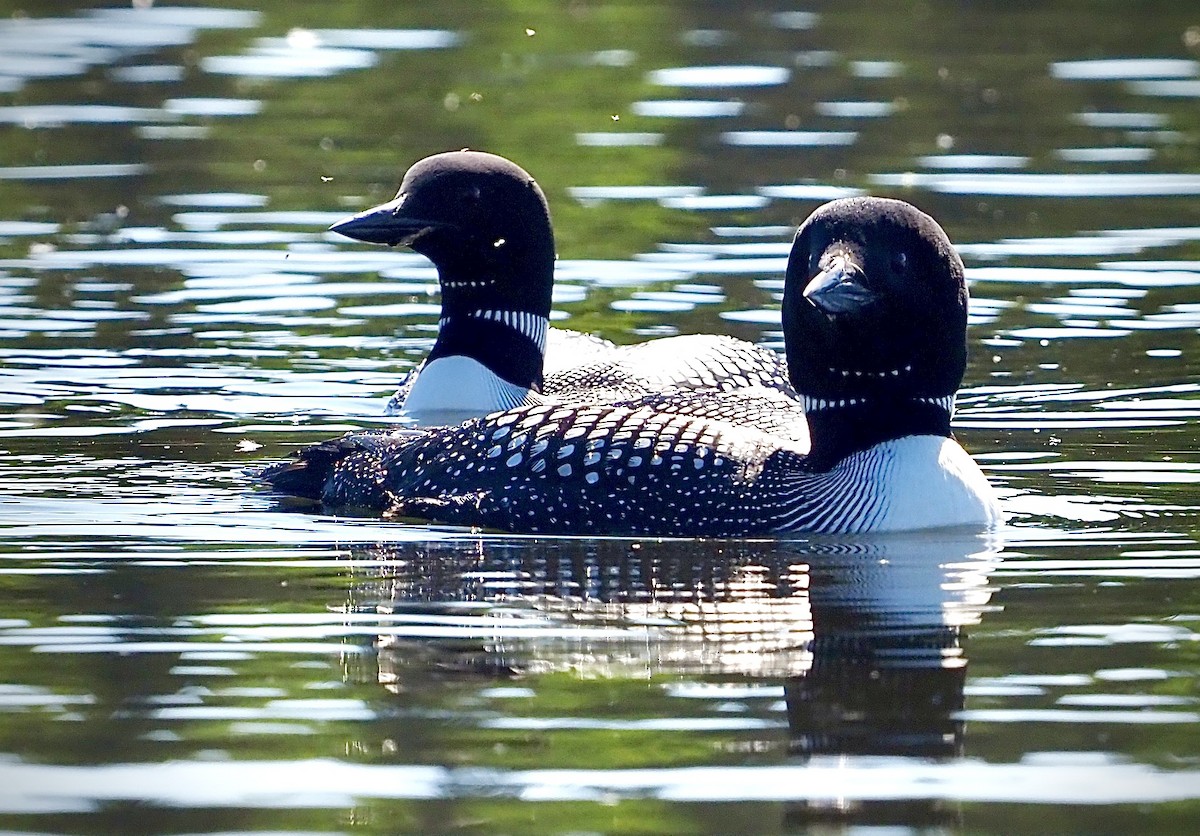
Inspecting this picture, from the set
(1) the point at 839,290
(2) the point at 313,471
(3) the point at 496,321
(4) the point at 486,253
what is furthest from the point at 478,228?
(1) the point at 839,290

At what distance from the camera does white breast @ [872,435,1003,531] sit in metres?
6.02

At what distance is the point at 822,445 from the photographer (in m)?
6.21

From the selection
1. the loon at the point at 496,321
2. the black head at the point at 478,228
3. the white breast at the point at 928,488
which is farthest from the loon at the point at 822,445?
the black head at the point at 478,228

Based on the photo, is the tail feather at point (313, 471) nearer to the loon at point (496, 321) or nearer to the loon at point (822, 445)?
the loon at point (822, 445)

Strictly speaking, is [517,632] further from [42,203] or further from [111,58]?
[111,58]

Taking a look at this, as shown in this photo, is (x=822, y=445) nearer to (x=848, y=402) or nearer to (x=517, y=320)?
(x=848, y=402)

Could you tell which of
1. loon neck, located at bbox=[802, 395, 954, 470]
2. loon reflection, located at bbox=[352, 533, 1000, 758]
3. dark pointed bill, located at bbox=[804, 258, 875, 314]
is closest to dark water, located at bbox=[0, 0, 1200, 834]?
loon reflection, located at bbox=[352, 533, 1000, 758]

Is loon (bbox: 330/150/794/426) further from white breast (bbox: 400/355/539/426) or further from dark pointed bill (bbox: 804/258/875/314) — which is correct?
dark pointed bill (bbox: 804/258/875/314)

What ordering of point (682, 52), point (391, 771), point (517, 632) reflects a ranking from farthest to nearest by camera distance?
point (682, 52) → point (517, 632) → point (391, 771)

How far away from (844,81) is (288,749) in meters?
12.4

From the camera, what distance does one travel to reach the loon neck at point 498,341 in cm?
848

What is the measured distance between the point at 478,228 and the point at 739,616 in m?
3.41

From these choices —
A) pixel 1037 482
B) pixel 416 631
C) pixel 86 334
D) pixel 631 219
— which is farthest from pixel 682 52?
pixel 416 631

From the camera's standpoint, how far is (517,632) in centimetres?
513
